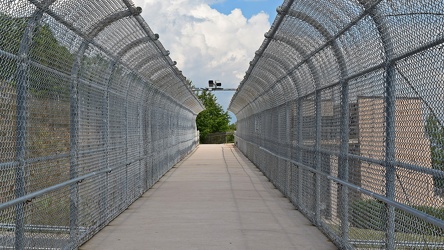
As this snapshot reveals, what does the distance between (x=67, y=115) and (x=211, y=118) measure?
55.8 metres

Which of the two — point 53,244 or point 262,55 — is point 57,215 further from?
point 262,55

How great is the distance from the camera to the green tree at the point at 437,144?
3.60 meters

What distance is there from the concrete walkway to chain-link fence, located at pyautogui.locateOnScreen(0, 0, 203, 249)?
1.20 ft

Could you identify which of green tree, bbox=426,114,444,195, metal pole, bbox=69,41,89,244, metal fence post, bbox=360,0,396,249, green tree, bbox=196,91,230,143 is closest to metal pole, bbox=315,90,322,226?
metal fence post, bbox=360,0,396,249

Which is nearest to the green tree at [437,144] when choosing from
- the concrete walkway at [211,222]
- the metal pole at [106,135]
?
the concrete walkway at [211,222]

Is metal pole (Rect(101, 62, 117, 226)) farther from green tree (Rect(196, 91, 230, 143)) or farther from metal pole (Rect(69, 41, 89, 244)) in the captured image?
green tree (Rect(196, 91, 230, 143))

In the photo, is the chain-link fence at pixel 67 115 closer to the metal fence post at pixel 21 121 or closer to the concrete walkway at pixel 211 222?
the metal fence post at pixel 21 121

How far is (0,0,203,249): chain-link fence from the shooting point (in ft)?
15.2

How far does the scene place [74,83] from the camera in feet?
21.1

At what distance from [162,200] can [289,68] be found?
130 inches

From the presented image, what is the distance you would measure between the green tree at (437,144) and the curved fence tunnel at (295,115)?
13 millimetres

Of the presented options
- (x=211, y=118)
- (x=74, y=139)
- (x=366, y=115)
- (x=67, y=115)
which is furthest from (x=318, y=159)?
(x=211, y=118)

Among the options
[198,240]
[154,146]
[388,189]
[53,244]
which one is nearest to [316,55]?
[198,240]

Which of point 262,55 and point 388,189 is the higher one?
point 262,55
